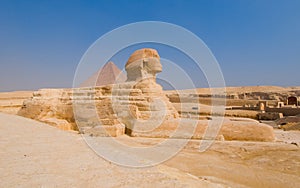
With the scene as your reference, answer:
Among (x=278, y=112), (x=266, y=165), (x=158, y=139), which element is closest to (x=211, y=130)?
(x=158, y=139)

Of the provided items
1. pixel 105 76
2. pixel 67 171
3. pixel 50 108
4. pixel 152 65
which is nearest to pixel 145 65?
pixel 152 65

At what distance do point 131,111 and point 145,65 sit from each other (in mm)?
2231

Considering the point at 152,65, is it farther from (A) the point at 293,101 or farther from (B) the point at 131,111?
(A) the point at 293,101

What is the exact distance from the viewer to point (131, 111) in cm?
916

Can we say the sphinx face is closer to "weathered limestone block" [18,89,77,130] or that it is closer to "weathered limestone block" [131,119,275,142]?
"weathered limestone block" [131,119,275,142]

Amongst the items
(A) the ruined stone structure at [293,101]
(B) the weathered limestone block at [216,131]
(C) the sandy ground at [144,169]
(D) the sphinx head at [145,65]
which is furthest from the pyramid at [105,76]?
(A) the ruined stone structure at [293,101]

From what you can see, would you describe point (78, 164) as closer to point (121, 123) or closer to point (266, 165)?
point (266, 165)

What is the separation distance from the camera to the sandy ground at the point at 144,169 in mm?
3129

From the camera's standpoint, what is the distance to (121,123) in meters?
9.41

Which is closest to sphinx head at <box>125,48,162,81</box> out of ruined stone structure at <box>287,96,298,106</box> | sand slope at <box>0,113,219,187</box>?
sand slope at <box>0,113,219,187</box>

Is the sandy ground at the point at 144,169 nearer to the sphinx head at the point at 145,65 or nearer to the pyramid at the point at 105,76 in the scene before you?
the sphinx head at the point at 145,65

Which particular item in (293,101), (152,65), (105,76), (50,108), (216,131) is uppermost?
(105,76)

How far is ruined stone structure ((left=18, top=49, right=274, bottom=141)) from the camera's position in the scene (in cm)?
830

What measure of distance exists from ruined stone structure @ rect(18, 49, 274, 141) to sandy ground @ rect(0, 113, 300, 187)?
0.73m
